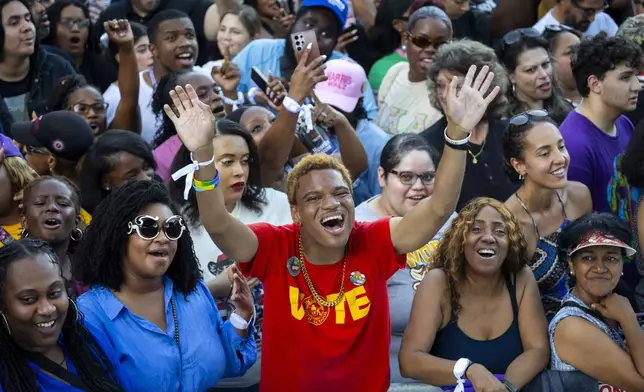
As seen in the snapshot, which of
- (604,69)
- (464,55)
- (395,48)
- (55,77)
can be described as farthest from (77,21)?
(604,69)

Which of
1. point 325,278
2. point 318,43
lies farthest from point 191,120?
point 318,43

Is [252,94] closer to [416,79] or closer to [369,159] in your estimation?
[369,159]

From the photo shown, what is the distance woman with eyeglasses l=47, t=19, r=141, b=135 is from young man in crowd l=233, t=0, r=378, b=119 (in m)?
1.04

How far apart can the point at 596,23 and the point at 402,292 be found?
4.08 metres

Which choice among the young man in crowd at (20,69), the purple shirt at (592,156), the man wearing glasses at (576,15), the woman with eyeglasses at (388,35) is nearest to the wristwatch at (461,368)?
the purple shirt at (592,156)

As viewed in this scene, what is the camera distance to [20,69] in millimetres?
7254

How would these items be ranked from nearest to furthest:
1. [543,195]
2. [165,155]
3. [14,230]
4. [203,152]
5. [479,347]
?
[203,152], [479,347], [14,230], [543,195], [165,155]

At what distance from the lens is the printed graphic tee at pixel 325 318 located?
458cm

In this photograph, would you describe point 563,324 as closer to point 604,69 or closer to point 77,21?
point 604,69

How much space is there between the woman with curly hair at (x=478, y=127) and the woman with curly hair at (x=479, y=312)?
1.16 meters

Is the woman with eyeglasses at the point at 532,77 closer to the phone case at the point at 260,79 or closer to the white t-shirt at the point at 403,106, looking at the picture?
the white t-shirt at the point at 403,106

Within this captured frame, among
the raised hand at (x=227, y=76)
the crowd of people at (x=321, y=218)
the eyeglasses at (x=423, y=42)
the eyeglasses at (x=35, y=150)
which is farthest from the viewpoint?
the eyeglasses at (x=423, y=42)

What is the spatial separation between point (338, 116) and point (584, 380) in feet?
7.77

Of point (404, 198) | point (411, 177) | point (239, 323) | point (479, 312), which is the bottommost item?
point (479, 312)
